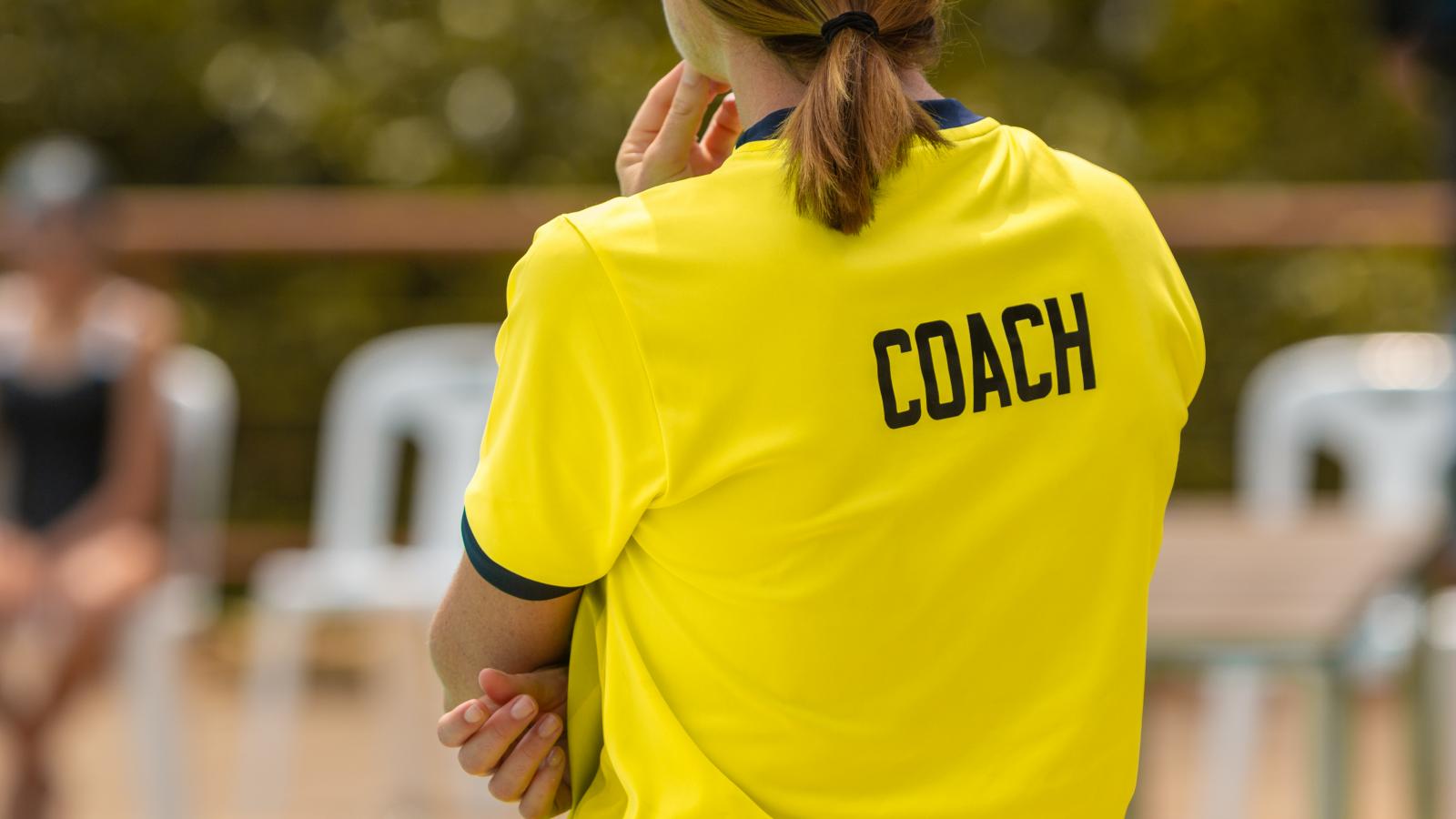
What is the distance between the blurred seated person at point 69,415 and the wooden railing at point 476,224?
0.59 m

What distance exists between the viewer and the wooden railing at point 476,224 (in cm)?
423

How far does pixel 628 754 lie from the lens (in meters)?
1.00

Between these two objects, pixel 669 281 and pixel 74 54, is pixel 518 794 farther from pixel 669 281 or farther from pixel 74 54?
pixel 74 54

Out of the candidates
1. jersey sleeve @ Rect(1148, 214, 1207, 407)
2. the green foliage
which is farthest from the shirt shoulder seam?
the green foliage

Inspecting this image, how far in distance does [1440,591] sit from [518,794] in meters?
1.18

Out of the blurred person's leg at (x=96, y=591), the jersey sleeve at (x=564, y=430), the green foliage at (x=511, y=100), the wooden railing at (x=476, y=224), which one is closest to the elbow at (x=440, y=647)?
the jersey sleeve at (x=564, y=430)

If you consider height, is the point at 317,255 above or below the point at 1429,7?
below

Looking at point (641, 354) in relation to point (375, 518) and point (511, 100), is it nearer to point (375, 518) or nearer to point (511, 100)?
point (375, 518)

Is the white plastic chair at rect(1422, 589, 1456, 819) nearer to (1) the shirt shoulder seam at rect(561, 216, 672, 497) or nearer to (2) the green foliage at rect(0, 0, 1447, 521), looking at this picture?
(1) the shirt shoulder seam at rect(561, 216, 672, 497)

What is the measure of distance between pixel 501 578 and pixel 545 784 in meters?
0.18

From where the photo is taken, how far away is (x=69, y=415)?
3623 millimetres

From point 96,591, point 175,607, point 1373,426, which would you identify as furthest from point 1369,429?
point 96,591

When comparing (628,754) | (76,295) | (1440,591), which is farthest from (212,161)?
(628,754)

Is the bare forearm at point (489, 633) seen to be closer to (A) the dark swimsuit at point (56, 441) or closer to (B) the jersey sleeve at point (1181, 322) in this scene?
(B) the jersey sleeve at point (1181, 322)
